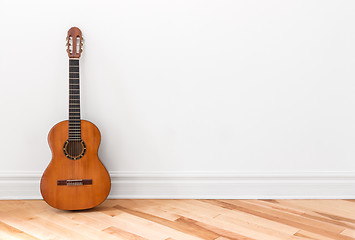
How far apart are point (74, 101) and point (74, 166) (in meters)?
0.34

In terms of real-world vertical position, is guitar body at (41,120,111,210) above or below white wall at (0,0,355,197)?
below

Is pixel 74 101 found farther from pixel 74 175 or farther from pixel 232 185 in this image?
pixel 232 185

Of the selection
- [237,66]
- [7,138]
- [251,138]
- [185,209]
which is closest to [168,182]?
[185,209]

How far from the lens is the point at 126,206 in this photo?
1.78m

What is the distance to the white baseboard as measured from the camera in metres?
1.92

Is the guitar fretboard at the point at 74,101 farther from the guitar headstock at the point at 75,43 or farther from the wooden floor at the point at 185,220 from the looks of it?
the wooden floor at the point at 185,220

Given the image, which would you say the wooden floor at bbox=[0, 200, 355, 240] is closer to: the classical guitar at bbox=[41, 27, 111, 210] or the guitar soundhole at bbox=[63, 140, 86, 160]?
the classical guitar at bbox=[41, 27, 111, 210]

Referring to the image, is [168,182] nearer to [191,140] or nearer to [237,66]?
[191,140]

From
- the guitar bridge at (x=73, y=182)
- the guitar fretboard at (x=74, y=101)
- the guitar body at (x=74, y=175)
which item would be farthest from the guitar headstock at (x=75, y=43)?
the guitar bridge at (x=73, y=182)

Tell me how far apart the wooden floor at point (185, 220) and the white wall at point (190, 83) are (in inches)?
8.3

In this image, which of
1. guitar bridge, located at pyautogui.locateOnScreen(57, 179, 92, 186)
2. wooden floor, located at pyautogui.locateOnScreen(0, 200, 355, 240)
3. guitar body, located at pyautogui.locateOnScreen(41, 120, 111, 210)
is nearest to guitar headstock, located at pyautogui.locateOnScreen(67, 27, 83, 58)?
guitar body, located at pyautogui.locateOnScreen(41, 120, 111, 210)

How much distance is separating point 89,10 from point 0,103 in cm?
73

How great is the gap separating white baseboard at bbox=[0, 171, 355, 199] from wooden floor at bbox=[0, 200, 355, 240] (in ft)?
0.18

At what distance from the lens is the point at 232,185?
1921mm
